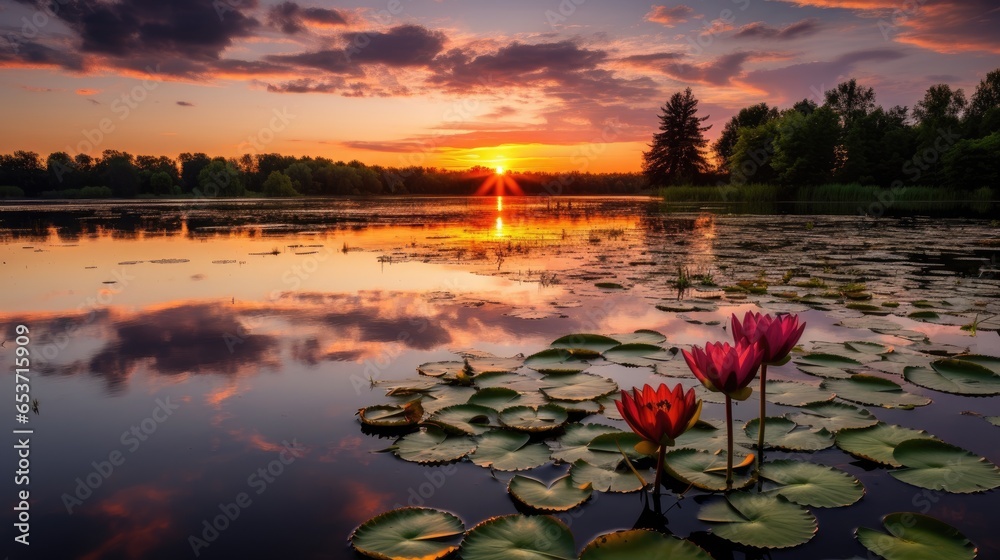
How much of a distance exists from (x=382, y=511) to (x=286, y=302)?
472 cm

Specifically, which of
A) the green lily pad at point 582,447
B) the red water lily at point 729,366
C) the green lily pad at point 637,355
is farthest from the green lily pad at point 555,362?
the red water lily at point 729,366

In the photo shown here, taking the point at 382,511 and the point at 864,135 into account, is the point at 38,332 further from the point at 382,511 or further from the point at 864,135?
the point at 864,135

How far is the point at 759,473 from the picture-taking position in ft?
7.87

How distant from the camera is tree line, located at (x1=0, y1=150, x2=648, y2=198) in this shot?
66.6 metres

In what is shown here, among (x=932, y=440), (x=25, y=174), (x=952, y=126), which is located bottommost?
(x=932, y=440)

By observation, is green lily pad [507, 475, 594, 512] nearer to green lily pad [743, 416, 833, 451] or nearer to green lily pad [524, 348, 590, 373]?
green lily pad [743, 416, 833, 451]

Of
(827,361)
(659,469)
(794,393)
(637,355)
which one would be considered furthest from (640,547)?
(827,361)

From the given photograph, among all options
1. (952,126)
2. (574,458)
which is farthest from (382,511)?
(952,126)

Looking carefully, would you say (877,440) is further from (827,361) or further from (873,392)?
(827,361)

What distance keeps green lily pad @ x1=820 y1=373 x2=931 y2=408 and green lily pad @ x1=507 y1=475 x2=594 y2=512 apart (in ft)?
6.78

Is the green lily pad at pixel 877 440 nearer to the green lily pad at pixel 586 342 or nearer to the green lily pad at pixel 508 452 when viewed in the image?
the green lily pad at pixel 508 452

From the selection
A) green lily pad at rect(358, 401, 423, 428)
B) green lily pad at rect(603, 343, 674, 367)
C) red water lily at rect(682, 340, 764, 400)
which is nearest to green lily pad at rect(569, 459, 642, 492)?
red water lily at rect(682, 340, 764, 400)

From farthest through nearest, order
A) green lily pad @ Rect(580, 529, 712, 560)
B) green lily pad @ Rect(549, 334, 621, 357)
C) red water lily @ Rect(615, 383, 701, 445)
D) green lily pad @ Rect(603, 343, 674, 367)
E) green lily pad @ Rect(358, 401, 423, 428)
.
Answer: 1. green lily pad @ Rect(549, 334, 621, 357)
2. green lily pad @ Rect(603, 343, 674, 367)
3. green lily pad @ Rect(358, 401, 423, 428)
4. red water lily @ Rect(615, 383, 701, 445)
5. green lily pad @ Rect(580, 529, 712, 560)

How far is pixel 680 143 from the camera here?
6488cm
